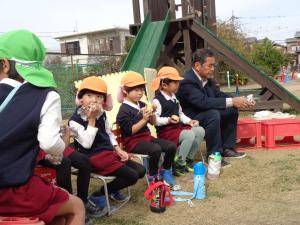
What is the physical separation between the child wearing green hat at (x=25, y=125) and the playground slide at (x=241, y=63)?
5.75 meters

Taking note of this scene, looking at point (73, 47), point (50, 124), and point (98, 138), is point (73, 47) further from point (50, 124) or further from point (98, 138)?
point (50, 124)

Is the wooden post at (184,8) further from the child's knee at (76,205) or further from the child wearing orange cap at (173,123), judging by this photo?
the child's knee at (76,205)

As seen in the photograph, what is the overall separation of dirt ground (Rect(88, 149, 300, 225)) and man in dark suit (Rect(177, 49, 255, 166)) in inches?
19.3

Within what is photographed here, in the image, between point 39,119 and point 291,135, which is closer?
point 39,119

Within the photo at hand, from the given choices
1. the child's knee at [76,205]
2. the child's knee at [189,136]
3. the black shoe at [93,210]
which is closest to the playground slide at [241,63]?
the child's knee at [189,136]

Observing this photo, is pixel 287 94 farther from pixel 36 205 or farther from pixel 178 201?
pixel 36 205

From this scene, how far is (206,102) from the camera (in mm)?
4918

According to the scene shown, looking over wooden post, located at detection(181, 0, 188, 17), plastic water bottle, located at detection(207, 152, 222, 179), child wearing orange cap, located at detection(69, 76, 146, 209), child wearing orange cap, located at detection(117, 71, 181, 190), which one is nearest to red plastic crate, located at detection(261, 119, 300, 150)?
plastic water bottle, located at detection(207, 152, 222, 179)

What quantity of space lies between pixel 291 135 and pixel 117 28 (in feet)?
116

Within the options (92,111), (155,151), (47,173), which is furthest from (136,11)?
(47,173)

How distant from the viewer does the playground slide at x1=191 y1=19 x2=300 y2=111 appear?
24.6 feet

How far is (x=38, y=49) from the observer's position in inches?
83.0

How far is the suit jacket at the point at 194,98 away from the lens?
490 centimetres

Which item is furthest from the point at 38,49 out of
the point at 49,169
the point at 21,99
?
the point at 49,169
